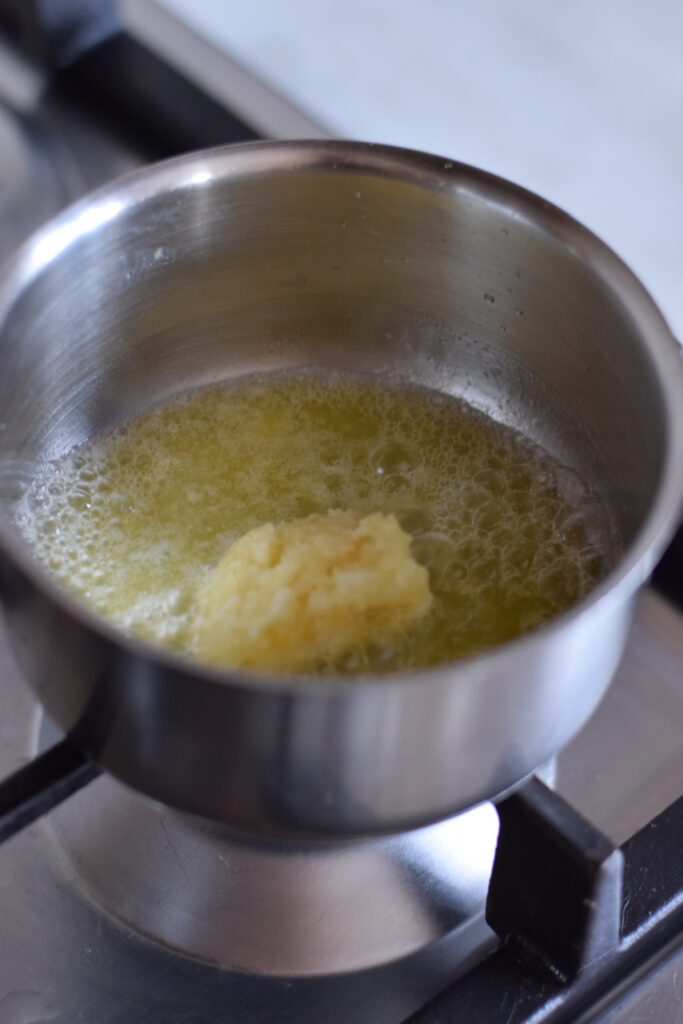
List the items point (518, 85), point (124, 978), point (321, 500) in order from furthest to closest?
point (518, 85) → point (321, 500) → point (124, 978)

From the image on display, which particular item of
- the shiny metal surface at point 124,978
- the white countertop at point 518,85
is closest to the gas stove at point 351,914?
the shiny metal surface at point 124,978

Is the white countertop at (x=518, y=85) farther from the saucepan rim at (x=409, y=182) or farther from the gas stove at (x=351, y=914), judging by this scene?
the gas stove at (x=351, y=914)

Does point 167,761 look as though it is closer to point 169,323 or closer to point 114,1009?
point 114,1009

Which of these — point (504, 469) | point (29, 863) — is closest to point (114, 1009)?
point (29, 863)

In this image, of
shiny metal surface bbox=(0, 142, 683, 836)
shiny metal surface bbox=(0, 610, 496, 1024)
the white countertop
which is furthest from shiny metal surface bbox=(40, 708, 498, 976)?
the white countertop

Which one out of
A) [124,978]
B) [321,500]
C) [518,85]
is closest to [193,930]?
[124,978]

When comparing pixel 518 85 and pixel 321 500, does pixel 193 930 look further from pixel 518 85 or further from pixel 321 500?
pixel 518 85
